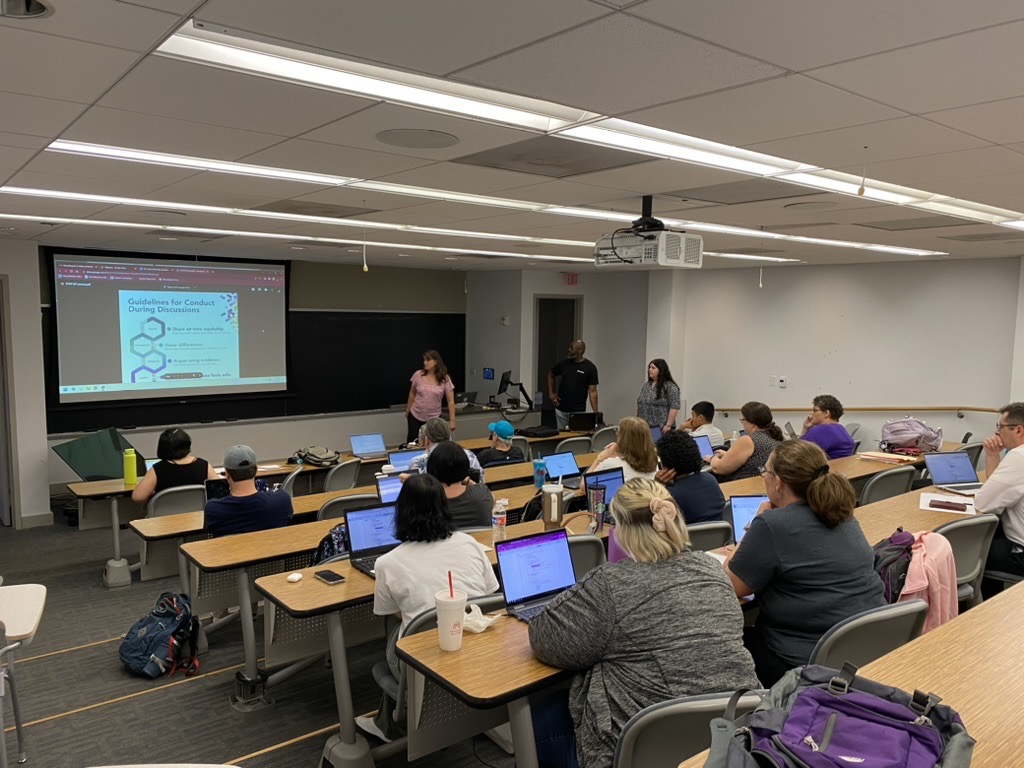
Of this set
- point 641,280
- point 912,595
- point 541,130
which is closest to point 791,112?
point 541,130

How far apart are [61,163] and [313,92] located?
194 centimetres

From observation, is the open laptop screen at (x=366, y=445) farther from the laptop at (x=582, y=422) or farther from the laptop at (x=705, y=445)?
the laptop at (x=705, y=445)

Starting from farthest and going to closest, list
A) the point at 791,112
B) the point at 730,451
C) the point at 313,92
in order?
1. the point at 730,451
2. the point at 791,112
3. the point at 313,92

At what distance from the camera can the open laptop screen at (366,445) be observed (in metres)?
6.83

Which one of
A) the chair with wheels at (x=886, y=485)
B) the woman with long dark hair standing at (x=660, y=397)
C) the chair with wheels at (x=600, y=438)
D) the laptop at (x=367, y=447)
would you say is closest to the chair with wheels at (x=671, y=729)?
the chair with wheels at (x=886, y=485)

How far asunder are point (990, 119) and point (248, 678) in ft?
13.5

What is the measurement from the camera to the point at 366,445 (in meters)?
6.89

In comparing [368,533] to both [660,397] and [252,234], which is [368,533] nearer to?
[252,234]

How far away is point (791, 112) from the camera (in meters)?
2.62

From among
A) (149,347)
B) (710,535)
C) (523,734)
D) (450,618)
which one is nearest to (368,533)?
(450,618)

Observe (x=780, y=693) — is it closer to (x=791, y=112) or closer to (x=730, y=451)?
(x=791, y=112)

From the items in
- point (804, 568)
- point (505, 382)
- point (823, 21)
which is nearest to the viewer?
point (823, 21)

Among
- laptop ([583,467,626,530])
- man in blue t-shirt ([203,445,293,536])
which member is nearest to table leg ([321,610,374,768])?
man in blue t-shirt ([203,445,293,536])

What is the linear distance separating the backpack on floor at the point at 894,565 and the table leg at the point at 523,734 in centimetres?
163
